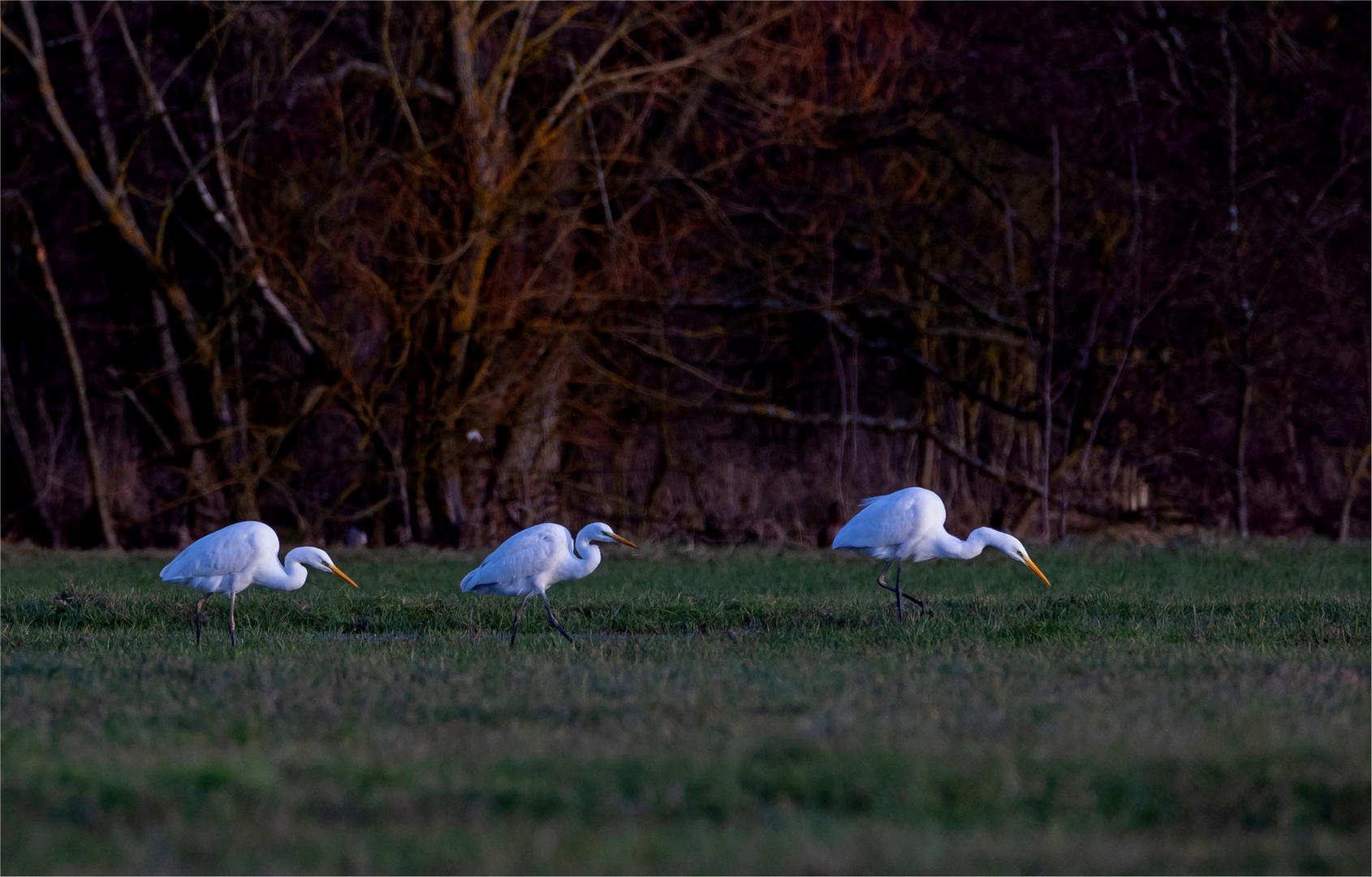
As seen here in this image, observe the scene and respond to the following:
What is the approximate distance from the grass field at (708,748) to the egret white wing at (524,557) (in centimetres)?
45

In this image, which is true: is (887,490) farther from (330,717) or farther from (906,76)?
(330,717)

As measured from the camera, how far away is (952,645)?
898 centimetres

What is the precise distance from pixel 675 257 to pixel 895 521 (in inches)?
435

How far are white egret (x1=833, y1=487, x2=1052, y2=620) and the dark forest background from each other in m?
7.67

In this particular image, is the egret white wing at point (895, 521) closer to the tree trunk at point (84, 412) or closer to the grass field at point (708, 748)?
the grass field at point (708, 748)

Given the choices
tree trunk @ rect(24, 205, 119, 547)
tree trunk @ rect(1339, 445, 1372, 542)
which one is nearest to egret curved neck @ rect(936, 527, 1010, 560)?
tree trunk @ rect(1339, 445, 1372, 542)

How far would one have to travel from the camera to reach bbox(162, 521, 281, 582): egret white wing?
31.7 ft

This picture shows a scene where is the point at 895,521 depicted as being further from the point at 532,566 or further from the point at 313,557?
the point at 313,557

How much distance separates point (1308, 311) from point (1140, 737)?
17244mm

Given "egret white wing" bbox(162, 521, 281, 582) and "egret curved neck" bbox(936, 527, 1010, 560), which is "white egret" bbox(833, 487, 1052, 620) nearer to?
"egret curved neck" bbox(936, 527, 1010, 560)

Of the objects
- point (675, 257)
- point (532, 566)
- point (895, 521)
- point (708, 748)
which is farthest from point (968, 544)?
point (675, 257)

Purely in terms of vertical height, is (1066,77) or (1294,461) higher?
(1066,77)

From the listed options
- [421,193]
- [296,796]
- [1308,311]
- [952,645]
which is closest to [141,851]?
[296,796]

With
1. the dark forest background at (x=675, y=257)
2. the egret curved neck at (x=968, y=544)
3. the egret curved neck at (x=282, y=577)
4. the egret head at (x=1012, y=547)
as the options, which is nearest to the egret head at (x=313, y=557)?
the egret curved neck at (x=282, y=577)
